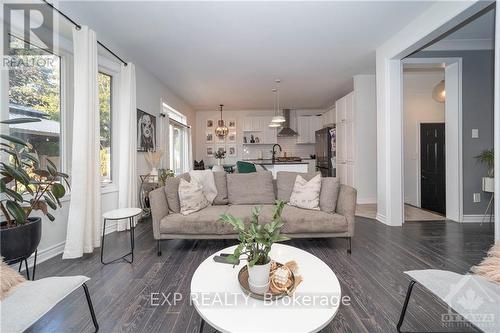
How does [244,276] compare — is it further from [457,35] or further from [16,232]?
[457,35]

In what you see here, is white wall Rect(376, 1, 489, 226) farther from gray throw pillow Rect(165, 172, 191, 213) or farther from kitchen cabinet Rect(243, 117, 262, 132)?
kitchen cabinet Rect(243, 117, 262, 132)

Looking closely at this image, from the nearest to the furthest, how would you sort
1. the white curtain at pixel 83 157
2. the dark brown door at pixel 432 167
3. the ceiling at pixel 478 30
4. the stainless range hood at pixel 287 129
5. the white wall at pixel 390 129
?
1. the white curtain at pixel 83 157
2. the ceiling at pixel 478 30
3. the white wall at pixel 390 129
4. the dark brown door at pixel 432 167
5. the stainless range hood at pixel 287 129

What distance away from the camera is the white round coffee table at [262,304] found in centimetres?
92

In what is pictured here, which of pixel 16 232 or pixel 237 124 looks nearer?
pixel 16 232

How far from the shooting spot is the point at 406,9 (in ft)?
8.49

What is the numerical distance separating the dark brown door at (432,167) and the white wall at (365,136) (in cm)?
91

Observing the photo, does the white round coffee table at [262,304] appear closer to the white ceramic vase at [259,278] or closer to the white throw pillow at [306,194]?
the white ceramic vase at [259,278]

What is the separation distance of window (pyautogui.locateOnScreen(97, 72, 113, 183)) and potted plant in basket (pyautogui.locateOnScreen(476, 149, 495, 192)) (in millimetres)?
5606

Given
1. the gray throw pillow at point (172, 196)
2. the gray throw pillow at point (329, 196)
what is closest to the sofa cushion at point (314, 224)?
the gray throw pillow at point (329, 196)

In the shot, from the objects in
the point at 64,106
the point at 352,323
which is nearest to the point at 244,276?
the point at 352,323

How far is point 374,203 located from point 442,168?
1401mm

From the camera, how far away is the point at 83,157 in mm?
2463

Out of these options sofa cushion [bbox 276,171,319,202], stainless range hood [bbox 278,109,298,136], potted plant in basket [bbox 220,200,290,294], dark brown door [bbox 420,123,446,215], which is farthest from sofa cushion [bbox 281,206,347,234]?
stainless range hood [bbox 278,109,298,136]

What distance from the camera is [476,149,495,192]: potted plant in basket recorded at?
10.7 ft
